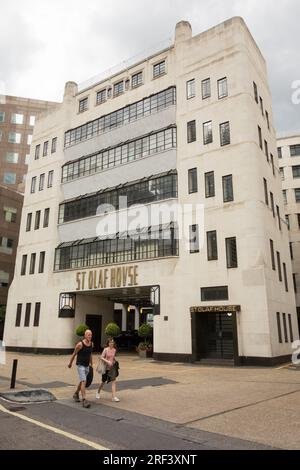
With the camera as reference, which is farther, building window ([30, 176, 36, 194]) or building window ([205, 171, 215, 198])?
building window ([30, 176, 36, 194])

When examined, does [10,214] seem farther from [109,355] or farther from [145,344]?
[109,355]

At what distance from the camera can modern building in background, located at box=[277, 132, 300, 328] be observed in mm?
50969

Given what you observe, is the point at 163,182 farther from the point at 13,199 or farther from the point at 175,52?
the point at 13,199

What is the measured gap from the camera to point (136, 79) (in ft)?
116

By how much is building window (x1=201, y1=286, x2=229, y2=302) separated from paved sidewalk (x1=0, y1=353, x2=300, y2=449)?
6194mm

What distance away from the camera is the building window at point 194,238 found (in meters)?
26.9

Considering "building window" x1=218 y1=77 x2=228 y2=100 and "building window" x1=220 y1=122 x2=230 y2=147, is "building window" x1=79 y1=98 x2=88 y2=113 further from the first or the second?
"building window" x1=220 y1=122 x2=230 y2=147

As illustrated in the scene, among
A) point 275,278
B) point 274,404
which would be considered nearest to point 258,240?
point 275,278

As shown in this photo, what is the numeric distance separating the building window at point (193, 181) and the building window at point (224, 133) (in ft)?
9.45

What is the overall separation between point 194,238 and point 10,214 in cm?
3872

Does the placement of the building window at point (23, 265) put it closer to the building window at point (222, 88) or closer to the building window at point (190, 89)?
the building window at point (190, 89)

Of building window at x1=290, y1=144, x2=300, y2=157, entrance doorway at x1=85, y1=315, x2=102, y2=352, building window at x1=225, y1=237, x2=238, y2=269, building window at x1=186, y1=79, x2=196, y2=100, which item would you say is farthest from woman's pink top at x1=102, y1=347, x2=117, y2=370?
building window at x1=290, y1=144, x2=300, y2=157

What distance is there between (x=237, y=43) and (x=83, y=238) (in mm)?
20236

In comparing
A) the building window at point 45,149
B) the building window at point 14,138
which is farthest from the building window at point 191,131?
the building window at point 14,138
